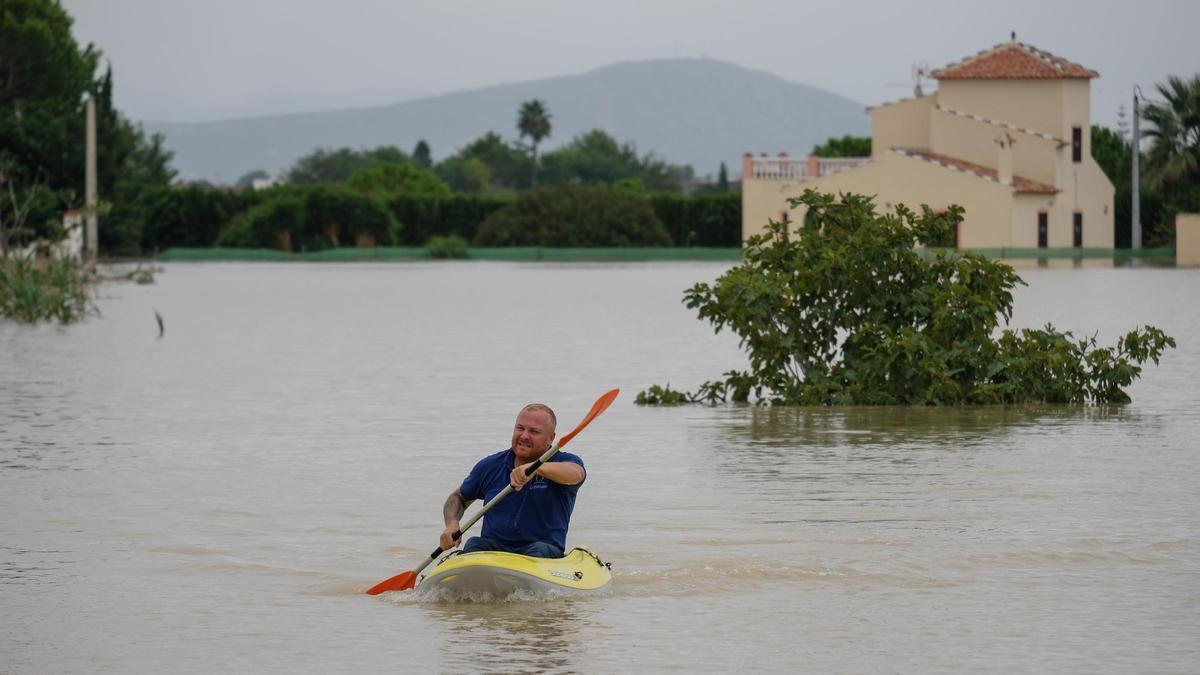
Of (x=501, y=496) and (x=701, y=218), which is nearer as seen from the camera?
(x=501, y=496)

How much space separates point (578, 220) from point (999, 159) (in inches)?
755

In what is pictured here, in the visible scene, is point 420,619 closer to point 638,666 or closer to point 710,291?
point 638,666

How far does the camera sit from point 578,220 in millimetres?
87250

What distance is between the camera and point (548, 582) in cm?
1102

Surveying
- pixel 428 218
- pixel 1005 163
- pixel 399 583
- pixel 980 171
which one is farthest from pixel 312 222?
pixel 399 583

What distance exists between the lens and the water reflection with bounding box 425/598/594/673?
9695 mm

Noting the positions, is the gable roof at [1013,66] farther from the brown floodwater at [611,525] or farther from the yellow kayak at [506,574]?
the yellow kayak at [506,574]

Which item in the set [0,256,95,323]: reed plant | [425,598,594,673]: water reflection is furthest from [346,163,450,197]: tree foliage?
[425,598,594,673]: water reflection

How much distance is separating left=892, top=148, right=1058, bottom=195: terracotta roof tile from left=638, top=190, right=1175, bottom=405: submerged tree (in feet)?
175

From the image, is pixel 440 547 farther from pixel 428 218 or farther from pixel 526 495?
pixel 428 218

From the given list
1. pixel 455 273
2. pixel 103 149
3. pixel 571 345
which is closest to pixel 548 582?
pixel 571 345

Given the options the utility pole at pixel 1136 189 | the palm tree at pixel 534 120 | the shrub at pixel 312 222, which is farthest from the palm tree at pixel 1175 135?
the palm tree at pixel 534 120

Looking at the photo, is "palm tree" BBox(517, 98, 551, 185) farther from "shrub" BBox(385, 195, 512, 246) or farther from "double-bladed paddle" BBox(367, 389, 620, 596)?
"double-bladed paddle" BBox(367, 389, 620, 596)

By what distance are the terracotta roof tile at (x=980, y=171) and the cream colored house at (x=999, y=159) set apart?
71 millimetres
